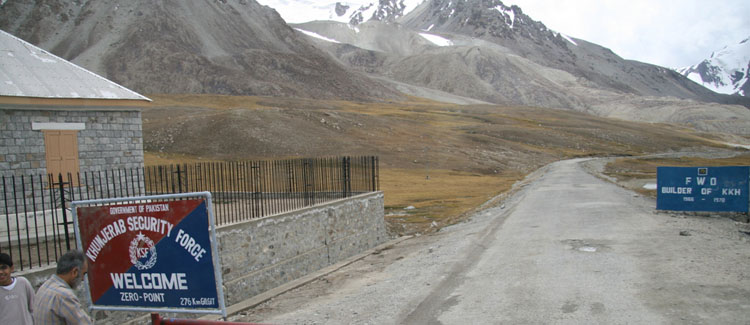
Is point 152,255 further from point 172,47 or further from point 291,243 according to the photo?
point 172,47

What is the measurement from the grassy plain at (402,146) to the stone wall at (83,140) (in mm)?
11651

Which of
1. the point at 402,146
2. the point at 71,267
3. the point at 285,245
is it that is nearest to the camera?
the point at 71,267

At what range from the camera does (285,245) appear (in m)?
15.4

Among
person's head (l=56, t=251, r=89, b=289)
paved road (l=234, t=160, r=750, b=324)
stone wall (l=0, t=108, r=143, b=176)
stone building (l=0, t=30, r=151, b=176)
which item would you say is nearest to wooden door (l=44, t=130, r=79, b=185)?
stone building (l=0, t=30, r=151, b=176)

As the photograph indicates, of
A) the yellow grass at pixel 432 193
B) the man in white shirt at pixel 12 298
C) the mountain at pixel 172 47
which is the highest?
the mountain at pixel 172 47

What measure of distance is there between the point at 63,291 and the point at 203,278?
138 cm

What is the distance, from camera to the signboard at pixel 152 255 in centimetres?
621

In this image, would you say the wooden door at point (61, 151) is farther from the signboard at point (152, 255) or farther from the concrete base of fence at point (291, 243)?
the signboard at point (152, 255)

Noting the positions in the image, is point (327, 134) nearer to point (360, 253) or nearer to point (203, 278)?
point (360, 253)

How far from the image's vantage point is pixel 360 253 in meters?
20.2

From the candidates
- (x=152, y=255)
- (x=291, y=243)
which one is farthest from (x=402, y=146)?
(x=152, y=255)

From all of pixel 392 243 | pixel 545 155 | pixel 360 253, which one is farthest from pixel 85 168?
pixel 545 155

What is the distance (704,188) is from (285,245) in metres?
15.2

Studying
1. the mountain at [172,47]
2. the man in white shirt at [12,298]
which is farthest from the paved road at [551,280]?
the mountain at [172,47]
